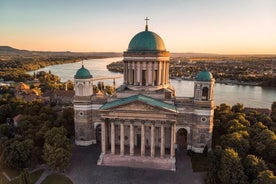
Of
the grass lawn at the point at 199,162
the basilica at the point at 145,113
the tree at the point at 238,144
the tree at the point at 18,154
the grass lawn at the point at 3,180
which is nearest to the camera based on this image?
the grass lawn at the point at 3,180

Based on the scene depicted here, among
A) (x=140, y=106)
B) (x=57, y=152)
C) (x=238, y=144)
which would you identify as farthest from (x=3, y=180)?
(x=238, y=144)

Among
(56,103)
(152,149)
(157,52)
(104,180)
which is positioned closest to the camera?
(104,180)

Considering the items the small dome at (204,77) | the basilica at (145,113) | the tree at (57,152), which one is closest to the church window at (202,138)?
the basilica at (145,113)

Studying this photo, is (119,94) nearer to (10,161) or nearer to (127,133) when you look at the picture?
(127,133)

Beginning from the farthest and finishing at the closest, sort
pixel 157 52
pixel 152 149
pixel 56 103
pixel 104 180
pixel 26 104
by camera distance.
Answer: pixel 56 103, pixel 26 104, pixel 157 52, pixel 152 149, pixel 104 180

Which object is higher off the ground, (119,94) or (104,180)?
(119,94)

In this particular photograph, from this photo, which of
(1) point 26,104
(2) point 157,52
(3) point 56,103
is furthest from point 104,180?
(3) point 56,103

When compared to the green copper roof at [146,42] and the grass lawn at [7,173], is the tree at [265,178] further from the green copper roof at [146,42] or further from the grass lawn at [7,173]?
the grass lawn at [7,173]
